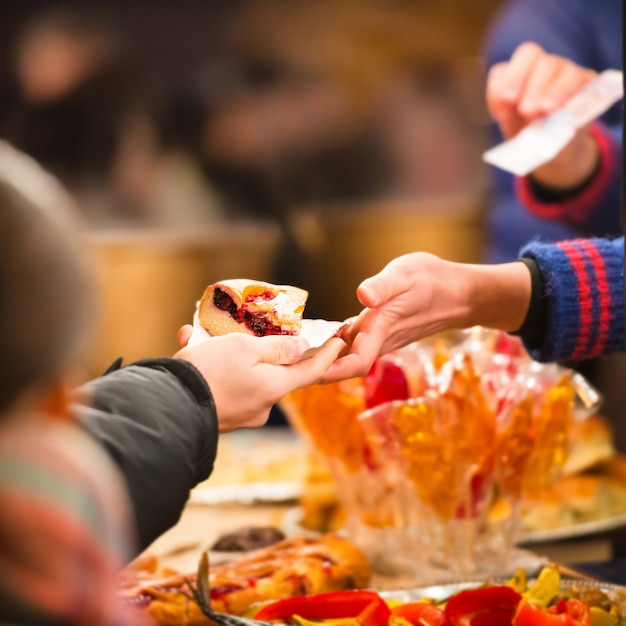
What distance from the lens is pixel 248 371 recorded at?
2.80ft

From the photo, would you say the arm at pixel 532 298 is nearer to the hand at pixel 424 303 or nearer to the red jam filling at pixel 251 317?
the hand at pixel 424 303

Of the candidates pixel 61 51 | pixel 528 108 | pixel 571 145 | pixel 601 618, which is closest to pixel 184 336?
pixel 601 618

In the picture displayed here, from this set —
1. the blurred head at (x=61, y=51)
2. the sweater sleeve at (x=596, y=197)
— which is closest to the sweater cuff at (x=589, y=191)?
the sweater sleeve at (x=596, y=197)

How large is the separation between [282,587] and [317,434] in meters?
0.30

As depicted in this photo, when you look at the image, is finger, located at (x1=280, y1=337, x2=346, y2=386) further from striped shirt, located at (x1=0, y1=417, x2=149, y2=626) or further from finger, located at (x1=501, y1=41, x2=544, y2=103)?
finger, located at (x1=501, y1=41, x2=544, y2=103)

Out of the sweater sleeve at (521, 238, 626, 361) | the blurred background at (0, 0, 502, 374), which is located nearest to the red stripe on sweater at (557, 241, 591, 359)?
the sweater sleeve at (521, 238, 626, 361)

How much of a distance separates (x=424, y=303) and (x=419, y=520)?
14.7 inches

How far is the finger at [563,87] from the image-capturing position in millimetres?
1444

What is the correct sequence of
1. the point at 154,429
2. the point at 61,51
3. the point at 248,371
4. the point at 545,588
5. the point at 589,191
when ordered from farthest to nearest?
the point at 61,51
the point at 589,191
the point at 545,588
the point at 248,371
the point at 154,429

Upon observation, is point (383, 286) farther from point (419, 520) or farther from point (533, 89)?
point (533, 89)

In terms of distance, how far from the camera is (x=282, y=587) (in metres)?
1.17

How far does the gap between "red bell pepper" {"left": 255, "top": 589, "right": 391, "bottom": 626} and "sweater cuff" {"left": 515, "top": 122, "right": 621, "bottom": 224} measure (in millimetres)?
823

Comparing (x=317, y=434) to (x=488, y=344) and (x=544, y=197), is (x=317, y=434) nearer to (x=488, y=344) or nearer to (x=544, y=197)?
(x=488, y=344)

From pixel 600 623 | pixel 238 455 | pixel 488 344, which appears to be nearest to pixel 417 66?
pixel 238 455
